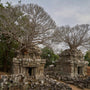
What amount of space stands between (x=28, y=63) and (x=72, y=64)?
6488 millimetres

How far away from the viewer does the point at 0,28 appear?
1098 centimetres

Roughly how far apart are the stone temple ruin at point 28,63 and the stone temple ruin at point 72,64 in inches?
200

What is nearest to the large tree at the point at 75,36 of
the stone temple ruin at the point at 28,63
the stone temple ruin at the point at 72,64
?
the stone temple ruin at the point at 72,64

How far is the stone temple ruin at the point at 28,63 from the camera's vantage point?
9922 millimetres

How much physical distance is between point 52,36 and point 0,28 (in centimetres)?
503

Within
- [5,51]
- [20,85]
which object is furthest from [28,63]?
[5,51]

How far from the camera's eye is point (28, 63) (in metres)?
9.90

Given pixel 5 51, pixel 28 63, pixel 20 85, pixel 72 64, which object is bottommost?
pixel 20 85

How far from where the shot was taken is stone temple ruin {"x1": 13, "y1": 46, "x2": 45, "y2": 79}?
9922 millimetres

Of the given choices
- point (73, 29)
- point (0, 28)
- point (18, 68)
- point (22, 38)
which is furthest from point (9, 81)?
point (73, 29)

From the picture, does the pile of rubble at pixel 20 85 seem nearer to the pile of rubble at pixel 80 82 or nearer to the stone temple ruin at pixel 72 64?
the pile of rubble at pixel 80 82

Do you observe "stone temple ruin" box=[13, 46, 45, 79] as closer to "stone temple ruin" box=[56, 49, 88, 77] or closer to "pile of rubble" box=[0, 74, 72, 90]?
"pile of rubble" box=[0, 74, 72, 90]

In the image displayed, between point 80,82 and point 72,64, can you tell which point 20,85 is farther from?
point 72,64

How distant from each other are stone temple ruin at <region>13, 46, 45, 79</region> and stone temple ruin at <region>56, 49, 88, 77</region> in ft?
16.7
